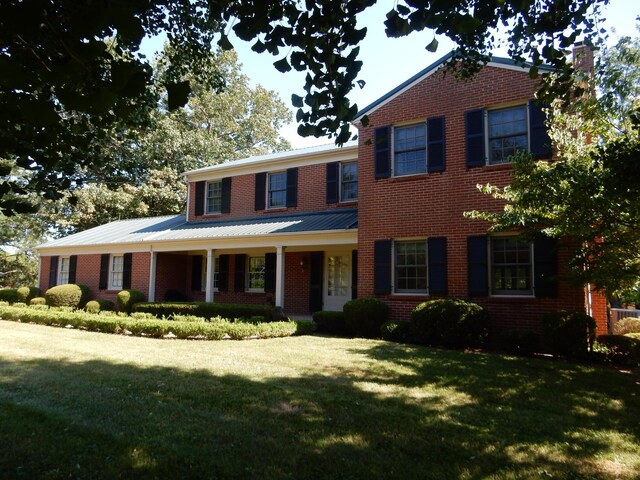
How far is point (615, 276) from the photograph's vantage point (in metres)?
7.55

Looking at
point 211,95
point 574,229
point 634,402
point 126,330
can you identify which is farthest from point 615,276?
point 211,95

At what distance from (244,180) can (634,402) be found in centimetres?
1564

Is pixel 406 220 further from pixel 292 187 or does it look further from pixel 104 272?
pixel 104 272

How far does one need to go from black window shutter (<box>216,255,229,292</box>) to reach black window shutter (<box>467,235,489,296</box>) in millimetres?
10824

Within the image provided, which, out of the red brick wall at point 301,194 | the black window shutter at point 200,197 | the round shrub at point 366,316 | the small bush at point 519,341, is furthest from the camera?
the black window shutter at point 200,197

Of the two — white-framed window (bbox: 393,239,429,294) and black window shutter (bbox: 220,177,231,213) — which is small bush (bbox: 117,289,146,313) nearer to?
black window shutter (bbox: 220,177,231,213)

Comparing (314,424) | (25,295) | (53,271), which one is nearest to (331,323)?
(314,424)

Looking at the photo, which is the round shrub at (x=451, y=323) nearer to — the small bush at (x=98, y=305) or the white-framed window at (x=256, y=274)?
the white-framed window at (x=256, y=274)

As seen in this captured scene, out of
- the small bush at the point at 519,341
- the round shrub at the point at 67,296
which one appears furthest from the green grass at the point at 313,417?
the round shrub at the point at 67,296

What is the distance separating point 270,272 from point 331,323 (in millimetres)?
5349

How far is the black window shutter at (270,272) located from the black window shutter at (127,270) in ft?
22.4

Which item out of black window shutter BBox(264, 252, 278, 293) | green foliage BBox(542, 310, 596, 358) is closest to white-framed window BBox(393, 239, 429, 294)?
green foliage BBox(542, 310, 596, 358)

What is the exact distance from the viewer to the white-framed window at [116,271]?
20766 millimetres

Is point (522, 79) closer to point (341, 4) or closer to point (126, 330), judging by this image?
point (341, 4)
